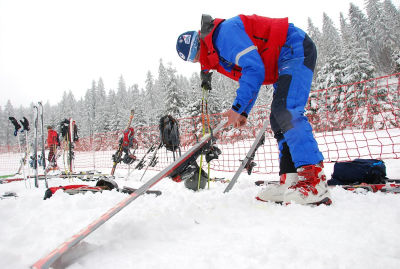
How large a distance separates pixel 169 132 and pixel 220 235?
250 centimetres

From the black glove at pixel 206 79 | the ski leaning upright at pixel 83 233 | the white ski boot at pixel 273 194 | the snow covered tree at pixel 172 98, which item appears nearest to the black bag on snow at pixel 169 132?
the black glove at pixel 206 79

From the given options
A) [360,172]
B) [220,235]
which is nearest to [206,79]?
[220,235]

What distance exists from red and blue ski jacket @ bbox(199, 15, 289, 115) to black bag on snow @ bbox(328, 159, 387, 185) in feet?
4.76

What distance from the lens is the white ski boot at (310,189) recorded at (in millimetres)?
1683

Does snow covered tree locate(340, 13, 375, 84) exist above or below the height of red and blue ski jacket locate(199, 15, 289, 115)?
above

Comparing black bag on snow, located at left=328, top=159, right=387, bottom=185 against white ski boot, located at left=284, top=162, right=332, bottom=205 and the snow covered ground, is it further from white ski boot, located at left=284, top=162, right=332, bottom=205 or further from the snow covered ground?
white ski boot, located at left=284, top=162, right=332, bottom=205

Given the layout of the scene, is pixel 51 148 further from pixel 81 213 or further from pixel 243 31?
pixel 243 31

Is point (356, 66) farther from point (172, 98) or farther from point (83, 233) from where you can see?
point (83, 233)

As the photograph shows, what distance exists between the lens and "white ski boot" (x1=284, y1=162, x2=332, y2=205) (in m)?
1.68

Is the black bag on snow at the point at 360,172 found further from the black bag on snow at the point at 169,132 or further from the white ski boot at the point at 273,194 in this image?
the black bag on snow at the point at 169,132

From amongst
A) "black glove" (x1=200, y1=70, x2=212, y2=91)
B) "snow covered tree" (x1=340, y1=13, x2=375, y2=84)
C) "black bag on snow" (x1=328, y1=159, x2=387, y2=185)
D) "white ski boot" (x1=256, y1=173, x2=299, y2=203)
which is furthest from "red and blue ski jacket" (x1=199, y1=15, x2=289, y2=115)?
"snow covered tree" (x1=340, y1=13, x2=375, y2=84)

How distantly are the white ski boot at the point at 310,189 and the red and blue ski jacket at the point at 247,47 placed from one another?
2.51 feet

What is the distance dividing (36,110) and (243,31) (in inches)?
186

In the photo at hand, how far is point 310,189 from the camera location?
1.71 metres
